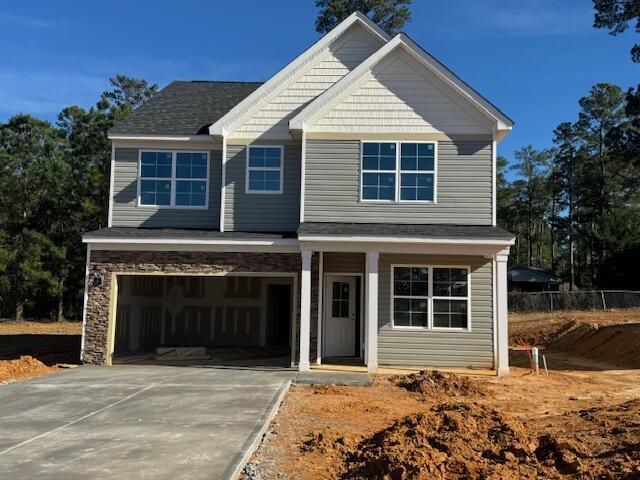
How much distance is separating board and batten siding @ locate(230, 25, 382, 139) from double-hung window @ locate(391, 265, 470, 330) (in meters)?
4.93

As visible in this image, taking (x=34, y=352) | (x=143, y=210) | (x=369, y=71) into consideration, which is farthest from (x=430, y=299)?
(x=34, y=352)

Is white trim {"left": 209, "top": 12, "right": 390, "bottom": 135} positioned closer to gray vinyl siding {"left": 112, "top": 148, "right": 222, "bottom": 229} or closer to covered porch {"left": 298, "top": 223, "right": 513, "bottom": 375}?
gray vinyl siding {"left": 112, "top": 148, "right": 222, "bottom": 229}

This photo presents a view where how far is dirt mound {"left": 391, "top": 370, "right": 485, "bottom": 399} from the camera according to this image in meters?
11.0

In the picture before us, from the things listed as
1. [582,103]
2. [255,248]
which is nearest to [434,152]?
[255,248]

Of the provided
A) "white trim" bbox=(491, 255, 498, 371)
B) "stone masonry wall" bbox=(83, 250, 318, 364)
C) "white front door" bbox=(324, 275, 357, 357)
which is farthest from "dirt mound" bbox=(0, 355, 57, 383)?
"white trim" bbox=(491, 255, 498, 371)

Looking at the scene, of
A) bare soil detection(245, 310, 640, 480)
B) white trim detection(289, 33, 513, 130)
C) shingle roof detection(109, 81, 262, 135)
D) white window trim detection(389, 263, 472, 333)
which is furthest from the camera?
shingle roof detection(109, 81, 262, 135)

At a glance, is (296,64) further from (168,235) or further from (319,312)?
(319,312)

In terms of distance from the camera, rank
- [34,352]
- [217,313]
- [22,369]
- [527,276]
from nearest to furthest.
A: [22,369], [34,352], [217,313], [527,276]

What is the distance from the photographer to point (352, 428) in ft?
26.2

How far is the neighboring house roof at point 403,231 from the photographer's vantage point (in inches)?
508

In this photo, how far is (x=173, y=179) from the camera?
608 inches

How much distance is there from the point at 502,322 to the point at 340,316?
416 centimetres

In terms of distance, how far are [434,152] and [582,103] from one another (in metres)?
42.6

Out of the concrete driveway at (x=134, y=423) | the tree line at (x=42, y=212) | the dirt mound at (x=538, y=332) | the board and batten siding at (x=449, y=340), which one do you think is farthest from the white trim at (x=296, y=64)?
the tree line at (x=42, y=212)
